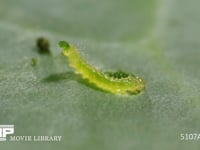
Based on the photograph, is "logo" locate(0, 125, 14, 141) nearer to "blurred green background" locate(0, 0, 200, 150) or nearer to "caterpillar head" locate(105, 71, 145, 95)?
"blurred green background" locate(0, 0, 200, 150)

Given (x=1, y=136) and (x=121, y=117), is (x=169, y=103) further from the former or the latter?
(x=1, y=136)

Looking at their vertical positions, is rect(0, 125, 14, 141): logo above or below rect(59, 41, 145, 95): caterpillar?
below

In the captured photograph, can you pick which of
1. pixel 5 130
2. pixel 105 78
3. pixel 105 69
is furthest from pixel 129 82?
pixel 5 130

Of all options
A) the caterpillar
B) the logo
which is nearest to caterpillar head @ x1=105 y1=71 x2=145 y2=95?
the caterpillar

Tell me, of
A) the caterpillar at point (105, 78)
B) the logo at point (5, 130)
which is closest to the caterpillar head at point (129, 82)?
the caterpillar at point (105, 78)

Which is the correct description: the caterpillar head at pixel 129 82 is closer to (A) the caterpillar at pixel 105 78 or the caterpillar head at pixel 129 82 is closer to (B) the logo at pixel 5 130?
(A) the caterpillar at pixel 105 78

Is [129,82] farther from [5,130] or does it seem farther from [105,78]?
[5,130]
